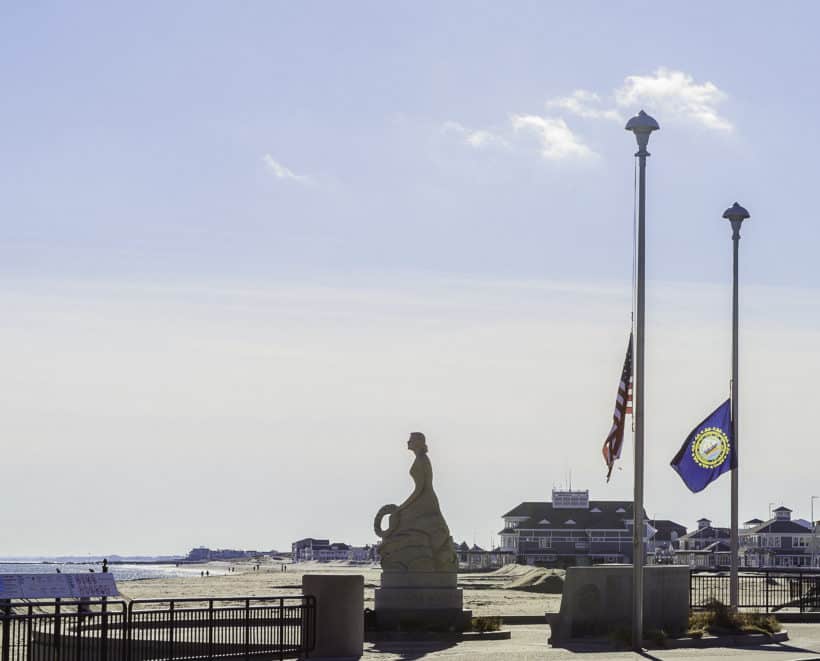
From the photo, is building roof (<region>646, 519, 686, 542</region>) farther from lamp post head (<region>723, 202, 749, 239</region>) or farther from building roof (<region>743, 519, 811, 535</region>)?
lamp post head (<region>723, 202, 749, 239</region>)

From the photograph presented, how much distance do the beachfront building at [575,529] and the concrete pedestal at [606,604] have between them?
124384 millimetres

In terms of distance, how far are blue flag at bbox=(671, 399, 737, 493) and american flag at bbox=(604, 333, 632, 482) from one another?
5.14m

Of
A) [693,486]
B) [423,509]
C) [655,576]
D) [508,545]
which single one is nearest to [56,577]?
[423,509]

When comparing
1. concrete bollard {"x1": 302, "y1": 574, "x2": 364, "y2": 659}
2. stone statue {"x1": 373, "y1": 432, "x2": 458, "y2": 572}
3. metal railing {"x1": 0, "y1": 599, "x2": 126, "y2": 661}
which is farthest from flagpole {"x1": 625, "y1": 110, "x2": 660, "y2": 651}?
metal railing {"x1": 0, "y1": 599, "x2": 126, "y2": 661}

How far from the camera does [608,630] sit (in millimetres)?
27500

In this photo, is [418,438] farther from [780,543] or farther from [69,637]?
[780,543]

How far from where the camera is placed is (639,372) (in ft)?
87.0

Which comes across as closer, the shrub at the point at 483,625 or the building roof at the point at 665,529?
the shrub at the point at 483,625

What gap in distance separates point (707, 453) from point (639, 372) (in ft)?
19.7

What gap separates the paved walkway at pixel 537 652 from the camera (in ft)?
78.0

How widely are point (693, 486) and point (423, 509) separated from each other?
5.85 metres

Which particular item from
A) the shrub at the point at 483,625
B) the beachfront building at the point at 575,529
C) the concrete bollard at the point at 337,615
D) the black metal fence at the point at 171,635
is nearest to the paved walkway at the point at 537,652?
the concrete bollard at the point at 337,615

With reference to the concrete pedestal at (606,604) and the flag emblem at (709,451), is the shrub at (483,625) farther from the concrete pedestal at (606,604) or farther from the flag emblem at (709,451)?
the flag emblem at (709,451)

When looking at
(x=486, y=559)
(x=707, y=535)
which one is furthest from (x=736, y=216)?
(x=707, y=535)
